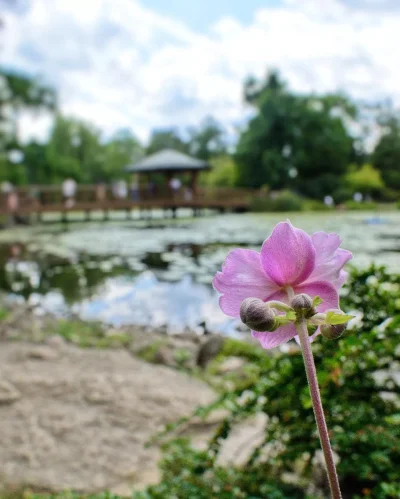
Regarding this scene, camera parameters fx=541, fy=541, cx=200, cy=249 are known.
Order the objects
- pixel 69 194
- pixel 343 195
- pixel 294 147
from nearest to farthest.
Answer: pixel 343 195, pixel 69 194, pixel 294 147

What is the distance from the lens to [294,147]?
23656mm

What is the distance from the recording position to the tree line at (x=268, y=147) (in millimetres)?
22062

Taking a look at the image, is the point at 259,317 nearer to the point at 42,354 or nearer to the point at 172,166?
the point at 42,354

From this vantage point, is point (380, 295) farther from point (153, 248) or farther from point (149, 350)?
point (153, 248)

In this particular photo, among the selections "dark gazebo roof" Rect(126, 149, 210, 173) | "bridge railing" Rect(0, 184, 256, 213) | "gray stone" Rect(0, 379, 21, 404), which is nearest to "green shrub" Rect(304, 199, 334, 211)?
"bridge railing" Rect(0, 184, 256, 213)

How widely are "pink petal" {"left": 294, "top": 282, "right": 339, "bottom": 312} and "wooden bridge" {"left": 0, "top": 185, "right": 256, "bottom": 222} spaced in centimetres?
1990

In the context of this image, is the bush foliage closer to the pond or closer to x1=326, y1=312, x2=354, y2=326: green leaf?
x1=326, y1=312, x2=354, y2=326: green leaf

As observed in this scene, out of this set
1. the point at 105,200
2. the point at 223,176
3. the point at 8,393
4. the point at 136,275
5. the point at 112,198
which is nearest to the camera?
the point at 8,393

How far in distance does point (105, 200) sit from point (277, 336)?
869 inches

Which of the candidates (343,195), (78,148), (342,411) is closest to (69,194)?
(343,195)

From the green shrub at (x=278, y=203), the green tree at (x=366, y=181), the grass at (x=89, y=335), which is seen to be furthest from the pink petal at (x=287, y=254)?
the green tree at (x=366, y=181)

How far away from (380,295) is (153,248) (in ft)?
31.6

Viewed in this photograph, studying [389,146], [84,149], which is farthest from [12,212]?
[84,149]

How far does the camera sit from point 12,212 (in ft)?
63.6
